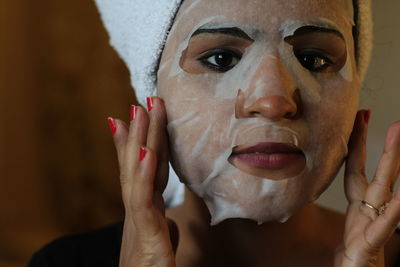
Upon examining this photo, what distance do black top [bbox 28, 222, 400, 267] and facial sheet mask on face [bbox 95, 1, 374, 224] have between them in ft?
0.99

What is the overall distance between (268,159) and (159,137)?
0.50 feet

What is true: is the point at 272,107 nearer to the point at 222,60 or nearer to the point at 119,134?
the point at 222,60

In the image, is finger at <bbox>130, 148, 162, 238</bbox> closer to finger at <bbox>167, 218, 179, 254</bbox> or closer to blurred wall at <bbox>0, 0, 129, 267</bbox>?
finger at <bbox>167, 218, 179, 254</bbox>

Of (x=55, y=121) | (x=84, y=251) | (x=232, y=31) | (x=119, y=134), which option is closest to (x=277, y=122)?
(x=232, y=31)

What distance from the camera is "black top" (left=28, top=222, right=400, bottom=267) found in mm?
914

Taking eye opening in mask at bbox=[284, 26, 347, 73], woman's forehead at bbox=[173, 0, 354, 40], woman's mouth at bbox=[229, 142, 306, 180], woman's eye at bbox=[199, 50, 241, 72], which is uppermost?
woman's forehead at bbox=[173, 0, 354, 40]

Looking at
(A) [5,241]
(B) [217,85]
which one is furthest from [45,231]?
(B) [217,85]

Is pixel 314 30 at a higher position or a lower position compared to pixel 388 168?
higher

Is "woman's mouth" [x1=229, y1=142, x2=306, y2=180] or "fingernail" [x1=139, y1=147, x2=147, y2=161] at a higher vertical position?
"woman's mouth" [x1=229, y1=142, x2=306, y2=180]

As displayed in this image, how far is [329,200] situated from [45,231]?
86 cm

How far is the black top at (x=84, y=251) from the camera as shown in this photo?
3.00ft

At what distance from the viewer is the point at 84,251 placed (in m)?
0.94

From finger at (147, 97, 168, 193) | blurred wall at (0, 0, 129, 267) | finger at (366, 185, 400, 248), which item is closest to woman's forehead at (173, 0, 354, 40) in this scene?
finger at (147, 97, 168, 193)

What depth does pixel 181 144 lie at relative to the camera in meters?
0.70
